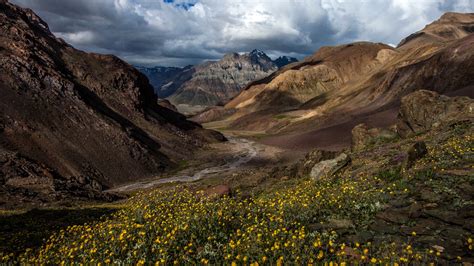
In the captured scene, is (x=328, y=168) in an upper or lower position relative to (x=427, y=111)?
lower

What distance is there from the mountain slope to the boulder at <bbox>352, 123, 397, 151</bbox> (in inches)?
1702

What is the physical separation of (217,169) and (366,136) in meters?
53.3

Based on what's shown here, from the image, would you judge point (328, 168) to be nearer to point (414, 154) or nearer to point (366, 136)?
point (414, 154)

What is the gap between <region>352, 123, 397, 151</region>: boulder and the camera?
1788 inches

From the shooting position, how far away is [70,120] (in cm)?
8769

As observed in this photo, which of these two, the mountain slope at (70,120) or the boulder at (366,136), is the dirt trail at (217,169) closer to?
the mountain slope at (70,120)

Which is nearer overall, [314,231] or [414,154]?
[314,231]

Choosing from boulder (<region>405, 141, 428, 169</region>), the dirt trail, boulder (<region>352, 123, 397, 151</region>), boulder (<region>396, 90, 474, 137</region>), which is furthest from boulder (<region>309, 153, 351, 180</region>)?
the dirt trail

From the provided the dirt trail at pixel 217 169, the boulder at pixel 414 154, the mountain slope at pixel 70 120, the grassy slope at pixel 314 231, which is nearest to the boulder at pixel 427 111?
the boulder at pixel 414 154

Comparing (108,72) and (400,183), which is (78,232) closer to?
(400,183)

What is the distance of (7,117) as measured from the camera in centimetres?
7500

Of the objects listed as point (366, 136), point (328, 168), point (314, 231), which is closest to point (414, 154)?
point (328, 168)

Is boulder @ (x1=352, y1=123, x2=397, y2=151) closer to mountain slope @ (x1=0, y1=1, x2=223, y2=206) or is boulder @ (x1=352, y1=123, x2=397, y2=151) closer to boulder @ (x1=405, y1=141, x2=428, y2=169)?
boulder @ (x1=405, y1=141, x2=428, y2=169)

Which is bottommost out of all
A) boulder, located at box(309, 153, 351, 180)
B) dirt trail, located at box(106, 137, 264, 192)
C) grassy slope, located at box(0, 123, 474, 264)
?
dirt trail, located at box(106, 137, 264, 192)
